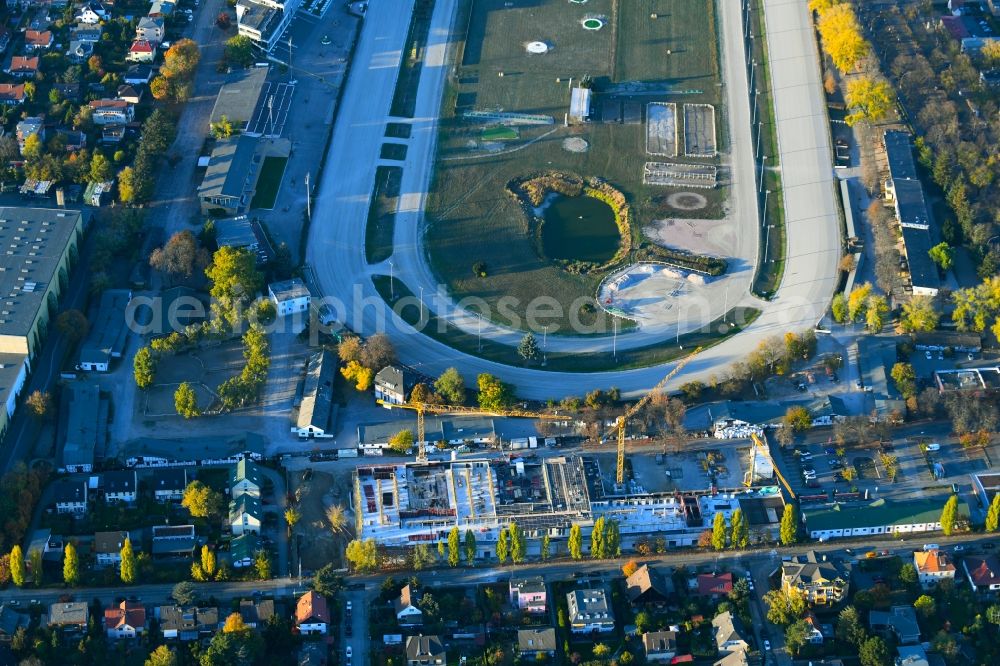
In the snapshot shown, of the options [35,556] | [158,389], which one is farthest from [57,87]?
[35,556]

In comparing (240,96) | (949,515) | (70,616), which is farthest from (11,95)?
(949,515)

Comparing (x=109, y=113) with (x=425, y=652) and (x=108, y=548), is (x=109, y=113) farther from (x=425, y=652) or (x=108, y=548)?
(x=425, y=652)

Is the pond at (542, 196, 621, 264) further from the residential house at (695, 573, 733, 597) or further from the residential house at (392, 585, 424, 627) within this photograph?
the residential house at (392, 585, 424, 627)

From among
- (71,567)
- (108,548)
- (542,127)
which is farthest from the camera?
(542,127)

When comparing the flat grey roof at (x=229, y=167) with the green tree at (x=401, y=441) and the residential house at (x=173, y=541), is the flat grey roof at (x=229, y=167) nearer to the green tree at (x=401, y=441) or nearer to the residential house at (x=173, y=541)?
the green tree at (x=401, y=441)

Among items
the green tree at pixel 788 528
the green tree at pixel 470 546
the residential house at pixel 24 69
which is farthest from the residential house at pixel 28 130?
the green tree at pixel 788 528

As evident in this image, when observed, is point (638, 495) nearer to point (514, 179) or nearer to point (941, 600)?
point (941, 600)
